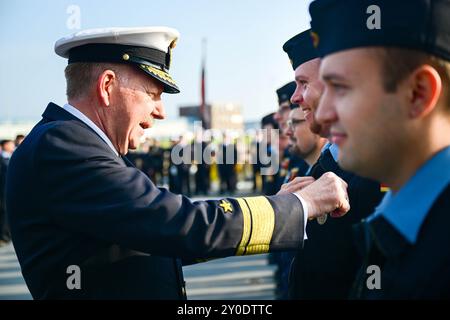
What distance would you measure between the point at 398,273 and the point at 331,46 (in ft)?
1.81

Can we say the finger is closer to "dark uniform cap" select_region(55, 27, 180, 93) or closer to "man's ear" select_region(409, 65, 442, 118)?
"man's ear" select_region(409, 65, 442, 118)

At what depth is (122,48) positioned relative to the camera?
2215 mm

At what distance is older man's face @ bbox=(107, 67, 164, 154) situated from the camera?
2.21m

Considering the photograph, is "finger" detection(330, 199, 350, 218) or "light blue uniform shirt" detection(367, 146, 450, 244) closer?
"light blue uniform shirt" detection(367, 146, 450, 244)

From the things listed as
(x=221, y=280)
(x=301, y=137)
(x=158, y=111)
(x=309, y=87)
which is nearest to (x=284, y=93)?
(x=301, y=137)

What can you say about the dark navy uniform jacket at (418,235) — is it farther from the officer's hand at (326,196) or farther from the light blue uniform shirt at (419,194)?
the officer's hand at (326,196)

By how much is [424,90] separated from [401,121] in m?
0.08

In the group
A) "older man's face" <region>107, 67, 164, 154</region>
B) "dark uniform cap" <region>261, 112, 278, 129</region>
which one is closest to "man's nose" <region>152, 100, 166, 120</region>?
"older man's face" <region>107, 67, 164, 154</region>

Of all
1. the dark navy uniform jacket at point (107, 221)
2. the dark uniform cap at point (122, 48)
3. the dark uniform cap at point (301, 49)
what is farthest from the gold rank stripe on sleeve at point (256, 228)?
the dark uniform cap at point (301, 49)

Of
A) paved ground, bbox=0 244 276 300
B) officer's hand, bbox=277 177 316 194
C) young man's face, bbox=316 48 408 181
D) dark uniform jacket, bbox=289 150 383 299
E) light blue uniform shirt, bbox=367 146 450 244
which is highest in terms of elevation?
young man's face, bbox=316 48 408 181

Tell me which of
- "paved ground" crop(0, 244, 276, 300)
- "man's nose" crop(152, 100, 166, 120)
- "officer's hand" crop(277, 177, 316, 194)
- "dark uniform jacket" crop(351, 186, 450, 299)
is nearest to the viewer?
"dark uniform jacket" crop(351, 186, 450, 299)

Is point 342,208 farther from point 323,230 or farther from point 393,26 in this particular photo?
point 393,26

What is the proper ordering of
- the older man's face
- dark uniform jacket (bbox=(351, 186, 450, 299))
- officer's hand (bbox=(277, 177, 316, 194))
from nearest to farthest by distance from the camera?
dark uniform jacket (bbox=(351, 186, 450, 299))
officer's hand (bbox=(277, 177, 316, 194))
the older man's face
